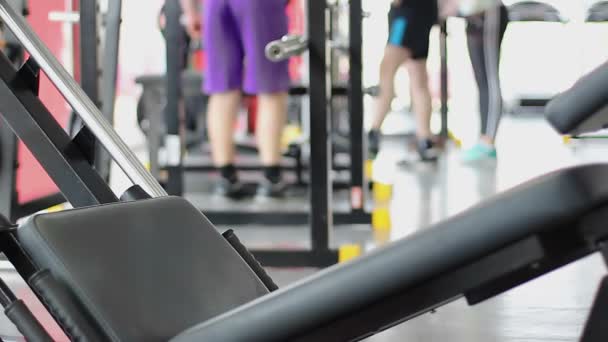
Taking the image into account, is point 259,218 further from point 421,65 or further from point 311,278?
point 311,278

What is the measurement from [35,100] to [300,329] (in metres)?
0.82

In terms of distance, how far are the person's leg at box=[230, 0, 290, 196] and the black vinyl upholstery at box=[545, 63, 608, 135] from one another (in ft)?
7.98

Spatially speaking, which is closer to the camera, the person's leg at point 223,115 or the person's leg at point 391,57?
the person's leg at point 223,115

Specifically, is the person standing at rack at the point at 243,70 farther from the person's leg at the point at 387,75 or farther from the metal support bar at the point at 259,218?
the person's leg at the point at 387,75

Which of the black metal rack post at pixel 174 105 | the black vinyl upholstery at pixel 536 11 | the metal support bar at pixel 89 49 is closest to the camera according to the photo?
the metal support bar at pixel 89 49

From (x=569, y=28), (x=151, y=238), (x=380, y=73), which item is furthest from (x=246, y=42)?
(x=569, y=28)

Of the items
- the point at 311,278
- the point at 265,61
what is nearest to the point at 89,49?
the point at 265,61

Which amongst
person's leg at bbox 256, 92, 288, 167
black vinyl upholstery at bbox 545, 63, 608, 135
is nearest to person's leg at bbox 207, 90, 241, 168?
person's leg at bbox 256, 92, 288, 167

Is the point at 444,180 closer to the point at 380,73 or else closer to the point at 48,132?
the point at 380,73

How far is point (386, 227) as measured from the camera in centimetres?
298

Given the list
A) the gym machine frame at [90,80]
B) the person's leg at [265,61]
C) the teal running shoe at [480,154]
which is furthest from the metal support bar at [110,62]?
the teal running shoe at [480,154]

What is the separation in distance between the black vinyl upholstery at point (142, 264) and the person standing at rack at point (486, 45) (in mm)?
3385

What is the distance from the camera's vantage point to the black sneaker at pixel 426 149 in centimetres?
465

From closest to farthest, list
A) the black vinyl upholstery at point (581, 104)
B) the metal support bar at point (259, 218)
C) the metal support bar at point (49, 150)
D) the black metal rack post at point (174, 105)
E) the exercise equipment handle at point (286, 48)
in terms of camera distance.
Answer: the black vinyl upholstery at point (581, 104) < the metal support bar at point (49, 150) < the exercise equipment handle at point (286, 48) < the black metal rack post at point (174, 105) < the metal support bar at point (259, 218)
